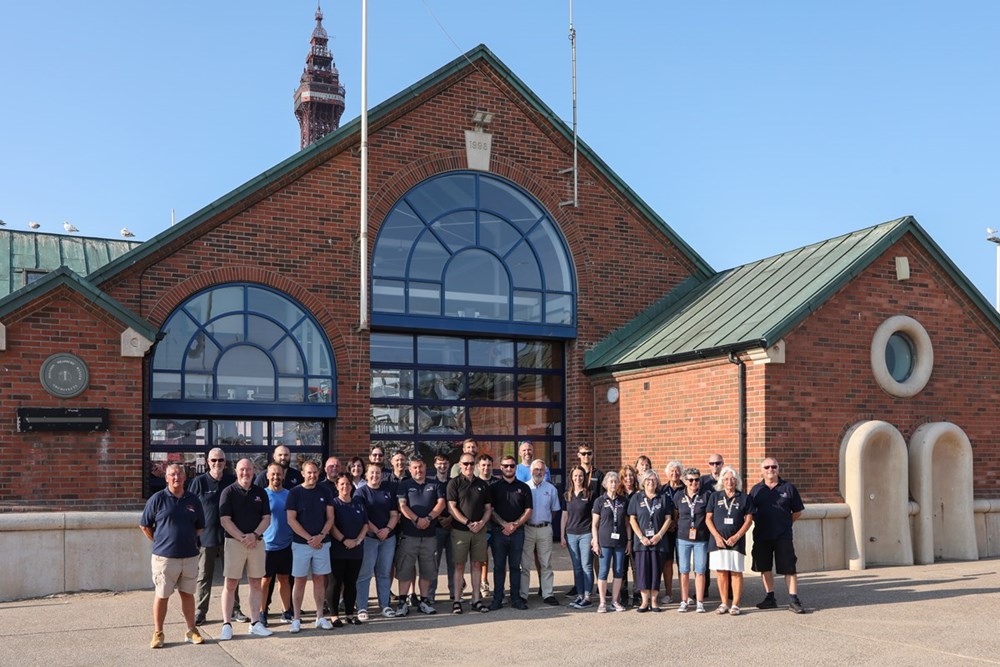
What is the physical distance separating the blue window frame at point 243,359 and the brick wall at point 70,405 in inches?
55.8

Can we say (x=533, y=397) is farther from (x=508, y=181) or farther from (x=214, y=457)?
(x=214, y=457)

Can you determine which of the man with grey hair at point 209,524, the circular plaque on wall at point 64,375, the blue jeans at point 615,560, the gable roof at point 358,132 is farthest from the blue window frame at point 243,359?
the blue jeans at point 615,560

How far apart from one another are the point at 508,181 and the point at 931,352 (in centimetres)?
743

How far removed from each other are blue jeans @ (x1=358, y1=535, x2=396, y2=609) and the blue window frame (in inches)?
208

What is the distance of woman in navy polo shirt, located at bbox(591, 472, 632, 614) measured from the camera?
11695mm

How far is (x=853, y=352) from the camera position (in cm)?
1559

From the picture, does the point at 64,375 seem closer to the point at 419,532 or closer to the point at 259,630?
the point at 259,630

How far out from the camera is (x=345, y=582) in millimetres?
11164

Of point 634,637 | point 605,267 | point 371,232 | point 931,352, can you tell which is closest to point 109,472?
point 371,232

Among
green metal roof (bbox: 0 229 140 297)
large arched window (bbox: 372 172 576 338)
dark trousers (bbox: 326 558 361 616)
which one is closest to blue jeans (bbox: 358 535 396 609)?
dark trousers (bbox: 326 558 361 616)

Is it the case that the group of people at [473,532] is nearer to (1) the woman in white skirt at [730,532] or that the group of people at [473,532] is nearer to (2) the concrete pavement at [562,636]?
(1) the woman in white skirt at [730,532]

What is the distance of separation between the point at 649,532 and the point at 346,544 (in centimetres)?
328

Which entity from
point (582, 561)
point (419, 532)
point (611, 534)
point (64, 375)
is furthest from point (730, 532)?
point (64, 375)

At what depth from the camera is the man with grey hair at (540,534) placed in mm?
12094
